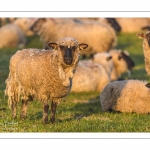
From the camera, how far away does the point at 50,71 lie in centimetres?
975

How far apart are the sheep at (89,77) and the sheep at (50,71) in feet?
16.3

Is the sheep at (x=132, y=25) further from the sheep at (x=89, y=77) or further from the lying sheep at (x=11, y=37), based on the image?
the sheep at (x=89, y=77)

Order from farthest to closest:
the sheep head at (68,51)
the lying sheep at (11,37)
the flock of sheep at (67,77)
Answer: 1. the lying sheep at (11,37)
2. the flock of sheep at (67,77)
3. the sheep head at (68,51)

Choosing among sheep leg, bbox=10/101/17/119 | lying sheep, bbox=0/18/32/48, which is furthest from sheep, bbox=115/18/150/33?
sheep leg, bbox=10/101/17/119

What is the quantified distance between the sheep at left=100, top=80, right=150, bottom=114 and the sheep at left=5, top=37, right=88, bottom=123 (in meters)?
2.19

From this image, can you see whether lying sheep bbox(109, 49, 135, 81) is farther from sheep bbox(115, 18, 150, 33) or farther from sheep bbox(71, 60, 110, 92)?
sheep bbox(115, 18, 150, 33)

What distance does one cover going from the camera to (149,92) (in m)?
11.9

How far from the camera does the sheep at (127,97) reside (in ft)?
38.3

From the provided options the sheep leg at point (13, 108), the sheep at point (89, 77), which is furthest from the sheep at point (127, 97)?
the sheep at point (89, 77)
